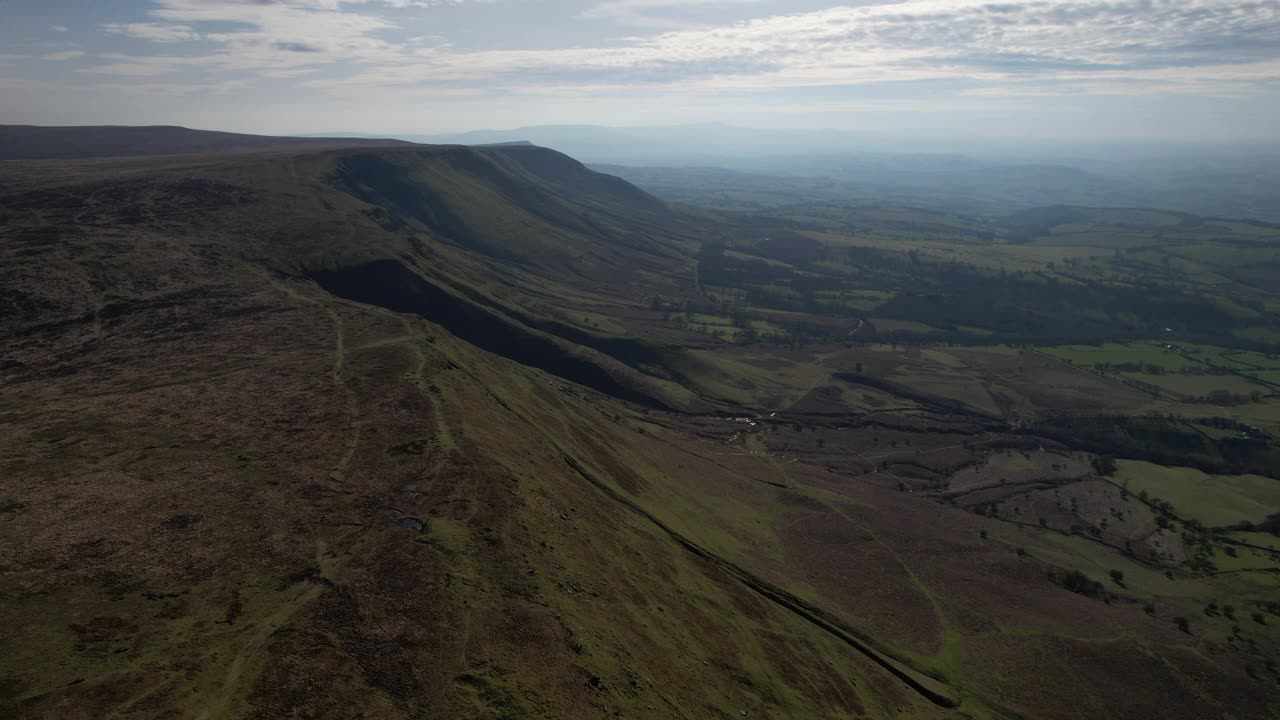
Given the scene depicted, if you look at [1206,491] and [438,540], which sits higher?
[438,540]

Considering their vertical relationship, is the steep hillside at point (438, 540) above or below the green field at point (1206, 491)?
above

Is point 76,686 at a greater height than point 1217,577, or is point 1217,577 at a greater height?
point 76,686

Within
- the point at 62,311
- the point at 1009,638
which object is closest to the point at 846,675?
the point at 1009,638

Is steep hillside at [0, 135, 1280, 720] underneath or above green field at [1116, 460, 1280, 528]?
above

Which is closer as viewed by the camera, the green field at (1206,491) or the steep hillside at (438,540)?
the steep hillside at (438,540)

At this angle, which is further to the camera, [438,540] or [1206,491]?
[1206,491]

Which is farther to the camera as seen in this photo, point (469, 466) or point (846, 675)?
point (846, 675)

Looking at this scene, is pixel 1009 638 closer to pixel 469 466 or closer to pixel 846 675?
pixel 846 675

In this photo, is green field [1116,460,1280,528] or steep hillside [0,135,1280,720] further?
green field [1116,460,1280,528]
